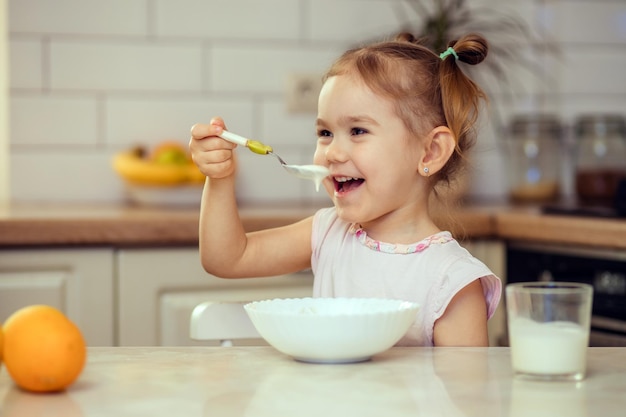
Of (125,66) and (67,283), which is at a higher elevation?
(125,66)

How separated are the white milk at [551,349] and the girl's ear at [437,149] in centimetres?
58

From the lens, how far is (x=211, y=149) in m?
1.14

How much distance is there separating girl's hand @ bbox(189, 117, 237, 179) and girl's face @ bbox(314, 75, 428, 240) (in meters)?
0.17

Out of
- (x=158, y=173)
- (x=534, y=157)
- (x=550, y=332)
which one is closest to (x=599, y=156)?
(x=534, y=157)

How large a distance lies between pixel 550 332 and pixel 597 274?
113 centimetres

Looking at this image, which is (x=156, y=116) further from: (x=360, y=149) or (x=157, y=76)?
(x=360, y=149)

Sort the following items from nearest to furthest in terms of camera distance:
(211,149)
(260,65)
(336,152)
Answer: (211,149) < (336,152) < (260,65)

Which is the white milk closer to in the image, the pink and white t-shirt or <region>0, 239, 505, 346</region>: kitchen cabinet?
the pink and white t-shirt

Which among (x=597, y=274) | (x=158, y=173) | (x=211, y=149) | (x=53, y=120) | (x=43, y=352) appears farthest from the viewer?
(x=53, y=120)

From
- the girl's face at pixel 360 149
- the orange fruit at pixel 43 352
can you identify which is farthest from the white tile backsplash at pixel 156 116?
the orange fruit at pixel 43 352

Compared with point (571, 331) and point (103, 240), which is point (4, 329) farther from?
point (103, 240)

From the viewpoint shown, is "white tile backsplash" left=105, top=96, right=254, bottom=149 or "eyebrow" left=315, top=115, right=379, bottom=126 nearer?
"eyebrow" left=315, top=115, right=379, bottom=126

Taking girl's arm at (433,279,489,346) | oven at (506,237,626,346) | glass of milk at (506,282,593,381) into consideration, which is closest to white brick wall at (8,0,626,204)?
oven at (506,237,626,346)

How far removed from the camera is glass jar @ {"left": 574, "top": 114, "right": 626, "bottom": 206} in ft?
8.04
